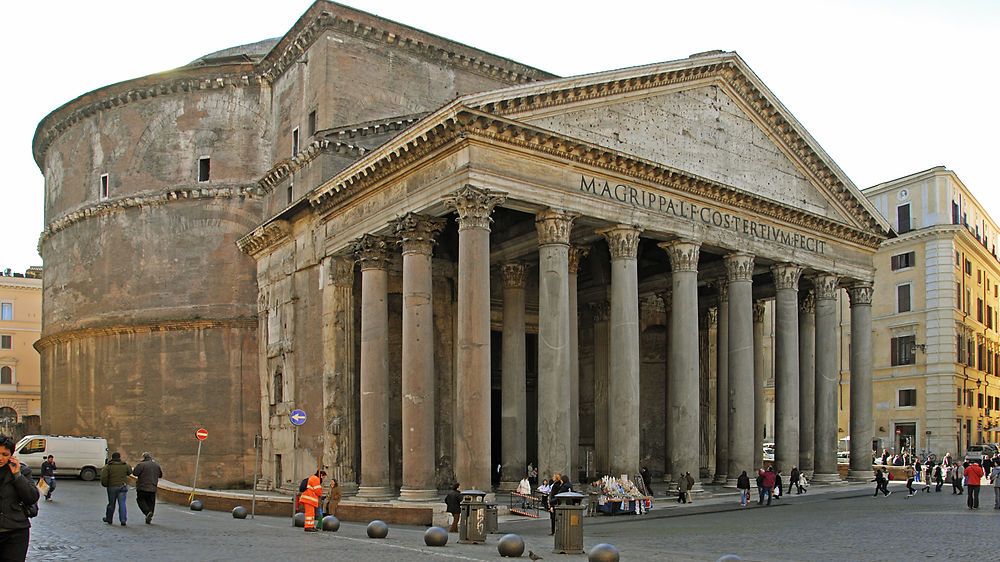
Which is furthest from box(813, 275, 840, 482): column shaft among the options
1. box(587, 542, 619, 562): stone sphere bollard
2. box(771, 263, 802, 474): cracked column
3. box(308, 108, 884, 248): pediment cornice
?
box(587, 542, 619, 562): stone sphere bollard

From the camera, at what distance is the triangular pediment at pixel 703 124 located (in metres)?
20.3

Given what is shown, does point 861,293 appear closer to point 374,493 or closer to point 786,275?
point 786,275

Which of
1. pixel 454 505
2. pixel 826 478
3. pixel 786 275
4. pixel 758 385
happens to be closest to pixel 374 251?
pixel 454 505

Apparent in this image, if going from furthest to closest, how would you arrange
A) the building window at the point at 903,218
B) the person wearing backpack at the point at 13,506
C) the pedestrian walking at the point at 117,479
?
the building window at the point at 903,218
the pedestrian walking at the point at 117,479
the person wearing backpack at the point at 13,506

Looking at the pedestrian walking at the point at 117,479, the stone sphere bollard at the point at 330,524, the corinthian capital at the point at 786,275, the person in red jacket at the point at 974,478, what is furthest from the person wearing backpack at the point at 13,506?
the corinthian capital at the point at 786,275

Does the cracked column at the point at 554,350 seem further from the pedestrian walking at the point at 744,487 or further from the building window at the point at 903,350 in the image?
the building window at the point at 903,350

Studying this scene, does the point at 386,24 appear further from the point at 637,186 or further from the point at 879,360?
the point at 879,360

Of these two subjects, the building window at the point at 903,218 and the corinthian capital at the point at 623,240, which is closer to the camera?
the corinthian capital at the point at 623,240

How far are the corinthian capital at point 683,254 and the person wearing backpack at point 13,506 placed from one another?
18.2 meters

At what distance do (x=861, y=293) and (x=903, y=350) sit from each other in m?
15.7

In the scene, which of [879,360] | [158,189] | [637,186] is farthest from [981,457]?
[158,189]

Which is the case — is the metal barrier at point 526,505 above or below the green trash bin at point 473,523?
below

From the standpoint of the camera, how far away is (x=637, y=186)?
21.9 meters

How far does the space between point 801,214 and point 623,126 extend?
7.17 meters
